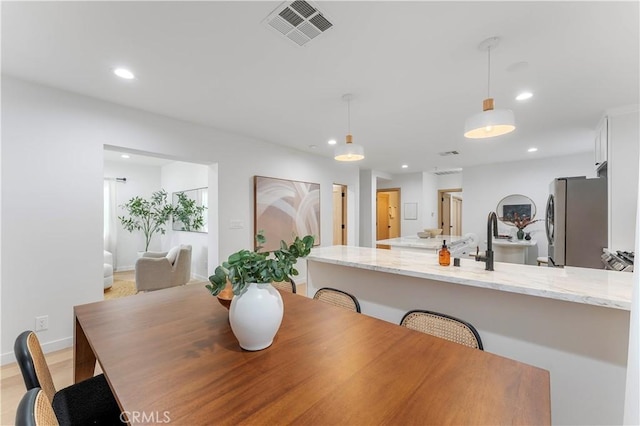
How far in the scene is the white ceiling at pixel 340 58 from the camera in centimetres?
157

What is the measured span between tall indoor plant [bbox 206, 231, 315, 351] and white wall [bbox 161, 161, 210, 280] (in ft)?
14.0

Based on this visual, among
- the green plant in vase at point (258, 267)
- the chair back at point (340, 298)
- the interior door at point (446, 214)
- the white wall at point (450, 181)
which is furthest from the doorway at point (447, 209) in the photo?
the green plant in vase at point (258, 267)

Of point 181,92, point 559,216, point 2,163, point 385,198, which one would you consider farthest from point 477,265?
point 385,198

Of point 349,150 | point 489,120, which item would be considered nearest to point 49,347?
point 349,150

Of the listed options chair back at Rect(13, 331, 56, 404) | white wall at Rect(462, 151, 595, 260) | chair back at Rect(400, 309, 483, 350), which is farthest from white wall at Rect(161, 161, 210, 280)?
white wall at Rect(462, 151, 595, 260)

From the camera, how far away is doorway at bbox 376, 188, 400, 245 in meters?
8.24

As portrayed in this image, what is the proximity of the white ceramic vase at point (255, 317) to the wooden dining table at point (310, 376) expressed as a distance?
0.04 metres

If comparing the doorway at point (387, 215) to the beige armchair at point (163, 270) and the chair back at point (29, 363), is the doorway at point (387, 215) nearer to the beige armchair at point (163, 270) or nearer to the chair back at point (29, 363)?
the beige armchair at point (163, 270)

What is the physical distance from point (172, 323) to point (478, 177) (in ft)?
22.2

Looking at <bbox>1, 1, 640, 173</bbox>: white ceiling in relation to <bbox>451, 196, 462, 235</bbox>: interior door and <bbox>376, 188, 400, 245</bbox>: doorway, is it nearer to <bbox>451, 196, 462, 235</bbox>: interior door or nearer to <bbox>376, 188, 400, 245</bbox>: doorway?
<bbox>376, 188, 400, 245</bbox>: doorway

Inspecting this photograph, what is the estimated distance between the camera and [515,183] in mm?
5781

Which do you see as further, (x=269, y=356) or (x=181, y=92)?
(x=181, y=92)

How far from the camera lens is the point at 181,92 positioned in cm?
259

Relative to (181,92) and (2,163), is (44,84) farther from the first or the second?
(181,92)
